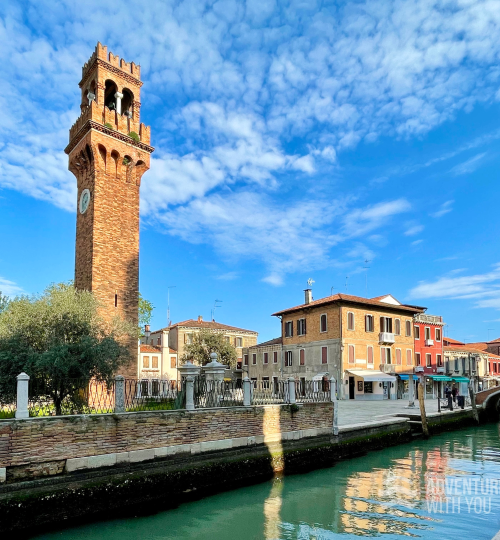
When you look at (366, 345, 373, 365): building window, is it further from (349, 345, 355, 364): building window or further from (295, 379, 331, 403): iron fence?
(295, 379, 331, 403): iron fence

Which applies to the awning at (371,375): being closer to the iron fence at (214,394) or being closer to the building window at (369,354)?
the building window at (369,354)

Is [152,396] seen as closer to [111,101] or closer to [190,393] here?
[190,393]

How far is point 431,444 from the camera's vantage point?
1884cm

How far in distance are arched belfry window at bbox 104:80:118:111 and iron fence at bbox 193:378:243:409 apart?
50.8 ft

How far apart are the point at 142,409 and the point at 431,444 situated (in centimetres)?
1280

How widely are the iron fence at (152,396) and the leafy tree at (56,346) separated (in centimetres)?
128

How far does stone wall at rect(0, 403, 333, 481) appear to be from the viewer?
8695 mm

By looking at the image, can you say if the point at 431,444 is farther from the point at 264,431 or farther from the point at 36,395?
the point at 36,395

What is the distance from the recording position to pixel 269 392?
47.9 ft

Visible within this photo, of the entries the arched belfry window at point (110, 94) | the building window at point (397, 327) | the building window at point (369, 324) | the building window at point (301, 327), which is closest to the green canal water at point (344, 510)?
the arched belfry window at point (110, 94)

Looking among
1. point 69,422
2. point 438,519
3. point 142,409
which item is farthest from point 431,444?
point 69,422

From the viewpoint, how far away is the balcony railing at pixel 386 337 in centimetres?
3512

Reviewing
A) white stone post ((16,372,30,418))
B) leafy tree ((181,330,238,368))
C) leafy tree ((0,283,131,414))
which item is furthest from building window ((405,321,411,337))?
white stone post ((16,372,30,418))

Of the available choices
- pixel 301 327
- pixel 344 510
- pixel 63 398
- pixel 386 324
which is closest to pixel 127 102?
pixel 63 398
